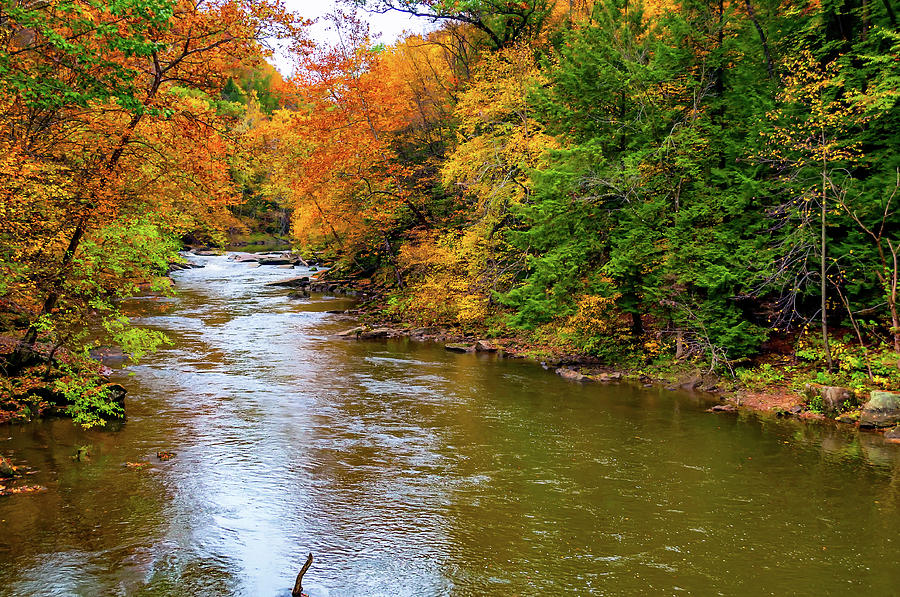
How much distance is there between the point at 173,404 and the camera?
14.9 meters

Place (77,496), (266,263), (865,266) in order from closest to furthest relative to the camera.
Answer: (77,496)
(865,266)
(266,263)

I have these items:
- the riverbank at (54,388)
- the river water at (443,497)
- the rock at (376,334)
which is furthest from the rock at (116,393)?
the rock at (376,334)

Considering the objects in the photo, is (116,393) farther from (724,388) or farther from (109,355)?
(724,388)

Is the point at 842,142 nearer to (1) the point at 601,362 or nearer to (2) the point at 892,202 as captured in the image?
(2) the point at 892,202

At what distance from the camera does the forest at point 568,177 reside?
36.0 ft

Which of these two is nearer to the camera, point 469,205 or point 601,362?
point 601,362

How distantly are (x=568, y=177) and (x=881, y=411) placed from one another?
34.5 feet

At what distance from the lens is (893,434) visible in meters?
13.0

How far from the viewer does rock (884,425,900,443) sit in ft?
42.1

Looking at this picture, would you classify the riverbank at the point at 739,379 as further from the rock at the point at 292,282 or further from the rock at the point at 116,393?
the rock at the point at 292,282

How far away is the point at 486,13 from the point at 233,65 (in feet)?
67.9

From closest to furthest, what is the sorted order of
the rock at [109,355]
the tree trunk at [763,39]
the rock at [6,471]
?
the rock at [6,471] → the tree trunk at [763,39] → the rock at [109,355]

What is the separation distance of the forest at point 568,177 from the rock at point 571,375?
5.48 ft

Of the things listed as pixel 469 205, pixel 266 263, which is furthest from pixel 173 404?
pixel 266 263
